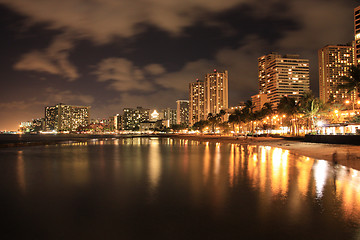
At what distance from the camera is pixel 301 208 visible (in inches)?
383

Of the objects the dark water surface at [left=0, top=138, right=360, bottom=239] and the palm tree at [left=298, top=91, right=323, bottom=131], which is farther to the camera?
the palm tree at [left=298, top=91, right=323, bottom=131]

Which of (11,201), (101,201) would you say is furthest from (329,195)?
(11,201)

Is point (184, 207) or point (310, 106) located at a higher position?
point (310, 106)

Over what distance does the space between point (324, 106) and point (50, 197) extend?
81.8 meters

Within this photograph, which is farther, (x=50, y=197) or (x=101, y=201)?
(x=50, y=197)

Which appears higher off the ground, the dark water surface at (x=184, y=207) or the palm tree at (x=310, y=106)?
the palm tree at (x=310, y=106)

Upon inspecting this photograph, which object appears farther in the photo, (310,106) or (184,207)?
(310,106)

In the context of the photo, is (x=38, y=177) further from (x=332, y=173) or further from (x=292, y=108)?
(x=292, y=108)

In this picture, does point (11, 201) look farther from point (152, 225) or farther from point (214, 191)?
point (214, 191)

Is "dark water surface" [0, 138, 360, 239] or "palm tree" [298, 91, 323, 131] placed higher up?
"palm tree" [298, 91, 323, 131]

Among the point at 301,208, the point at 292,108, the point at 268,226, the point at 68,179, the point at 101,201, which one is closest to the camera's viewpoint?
the point at 268,226

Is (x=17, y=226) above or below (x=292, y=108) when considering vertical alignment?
below

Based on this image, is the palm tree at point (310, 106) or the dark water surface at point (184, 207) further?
the palm tree at point (310, 106)

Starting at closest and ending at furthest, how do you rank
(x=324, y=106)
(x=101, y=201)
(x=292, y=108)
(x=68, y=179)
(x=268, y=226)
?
(x=268, y=226)
(x=101, y=201)
(x=68, y=179)
(x=324, y=106)
(x=292, y=108)
